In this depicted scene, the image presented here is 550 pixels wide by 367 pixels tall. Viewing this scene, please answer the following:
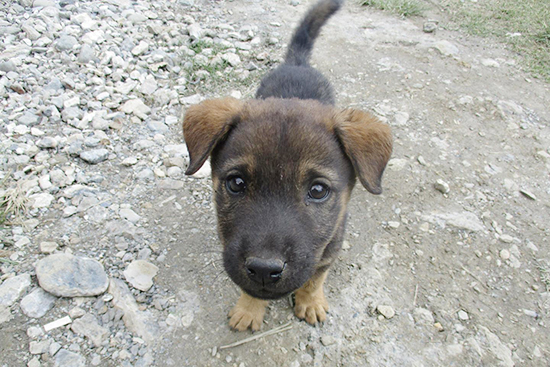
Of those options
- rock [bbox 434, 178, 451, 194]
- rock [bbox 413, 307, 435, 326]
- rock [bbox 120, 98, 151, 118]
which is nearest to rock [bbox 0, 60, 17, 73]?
rock [bbox 120, 98, 151, 118]

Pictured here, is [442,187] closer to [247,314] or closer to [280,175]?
[247,314]

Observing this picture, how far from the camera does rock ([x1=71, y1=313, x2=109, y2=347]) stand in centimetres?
281

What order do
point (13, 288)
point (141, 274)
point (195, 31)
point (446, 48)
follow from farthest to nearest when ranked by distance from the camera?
1. point (446, 48)
2. point (195, 31)
3. point (141, 274)
4. point (13, 288)

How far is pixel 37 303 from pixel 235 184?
162 cm

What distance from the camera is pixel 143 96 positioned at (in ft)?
16.6

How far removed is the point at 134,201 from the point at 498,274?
312 centimetres

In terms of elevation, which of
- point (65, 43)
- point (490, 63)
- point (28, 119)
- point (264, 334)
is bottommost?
point (264, 334)

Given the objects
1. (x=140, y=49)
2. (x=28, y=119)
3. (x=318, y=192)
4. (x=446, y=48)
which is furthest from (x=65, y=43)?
(x=446, y=48)

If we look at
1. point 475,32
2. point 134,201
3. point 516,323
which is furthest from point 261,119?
point 475,32

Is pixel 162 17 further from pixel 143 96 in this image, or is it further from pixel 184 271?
pixel 184 271

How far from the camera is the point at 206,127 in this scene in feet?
8.66

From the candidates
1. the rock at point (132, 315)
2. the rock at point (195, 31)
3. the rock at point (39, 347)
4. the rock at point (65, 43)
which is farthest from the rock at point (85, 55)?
the rock at point (39, 347)

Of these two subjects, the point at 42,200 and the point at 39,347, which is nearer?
the point at 39,347

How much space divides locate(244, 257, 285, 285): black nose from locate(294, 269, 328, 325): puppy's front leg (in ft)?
2.95
